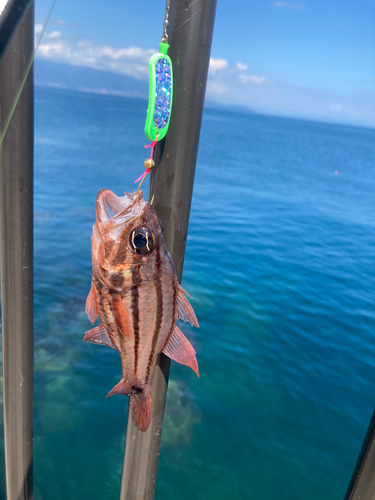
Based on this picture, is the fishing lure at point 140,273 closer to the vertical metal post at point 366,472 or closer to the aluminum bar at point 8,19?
the aluminum bar at point 8,19

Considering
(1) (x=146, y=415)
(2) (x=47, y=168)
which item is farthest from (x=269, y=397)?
(2) (x=47, y=168)

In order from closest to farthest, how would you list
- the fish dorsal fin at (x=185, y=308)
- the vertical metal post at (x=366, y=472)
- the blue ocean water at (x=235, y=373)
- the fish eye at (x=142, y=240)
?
the fish eye at (x=142, y=240)
the fish dorsal fin at (x=185, y=308)
the vertical metal post at (x=366, y=472)
the blue ocean water at (x=235, y=373)

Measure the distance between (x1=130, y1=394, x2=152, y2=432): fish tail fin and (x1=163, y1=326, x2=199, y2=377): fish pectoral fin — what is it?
9.8 inches

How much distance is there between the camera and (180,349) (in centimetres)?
177

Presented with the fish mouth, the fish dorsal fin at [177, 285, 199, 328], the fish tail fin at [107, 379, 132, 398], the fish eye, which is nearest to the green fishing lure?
the fish mouth

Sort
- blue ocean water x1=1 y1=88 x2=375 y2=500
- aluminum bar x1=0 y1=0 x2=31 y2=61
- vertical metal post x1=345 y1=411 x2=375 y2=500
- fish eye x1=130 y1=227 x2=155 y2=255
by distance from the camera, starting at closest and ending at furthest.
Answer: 1. aluminum bar x1=0 y1=0 x2=31 y2=61
2. fish eye x1=130 y1=227 x2=155 y2=255
3. vertical metal post x1=345 y1=411 x2=375 y2=500
4. blue ocean water x1=1 y1=88 x2=375 y2=500

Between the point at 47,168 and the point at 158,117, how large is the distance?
24323 mm

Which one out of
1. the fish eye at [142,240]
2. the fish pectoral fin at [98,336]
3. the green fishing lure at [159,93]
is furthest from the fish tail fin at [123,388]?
the green fishing lure at [159,93]

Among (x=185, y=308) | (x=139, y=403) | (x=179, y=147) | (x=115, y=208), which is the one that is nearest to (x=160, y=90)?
(x=179, y=147)

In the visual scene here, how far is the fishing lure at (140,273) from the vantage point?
1.53m

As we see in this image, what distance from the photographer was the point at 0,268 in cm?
225

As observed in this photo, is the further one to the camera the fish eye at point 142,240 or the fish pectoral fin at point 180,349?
the fish pectoral fin at point 180,349

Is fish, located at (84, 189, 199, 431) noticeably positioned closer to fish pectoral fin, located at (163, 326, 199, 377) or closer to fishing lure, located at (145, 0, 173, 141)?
fish pectoral fin, located at (163, 326, 199, 377)

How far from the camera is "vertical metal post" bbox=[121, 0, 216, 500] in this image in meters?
1.60
